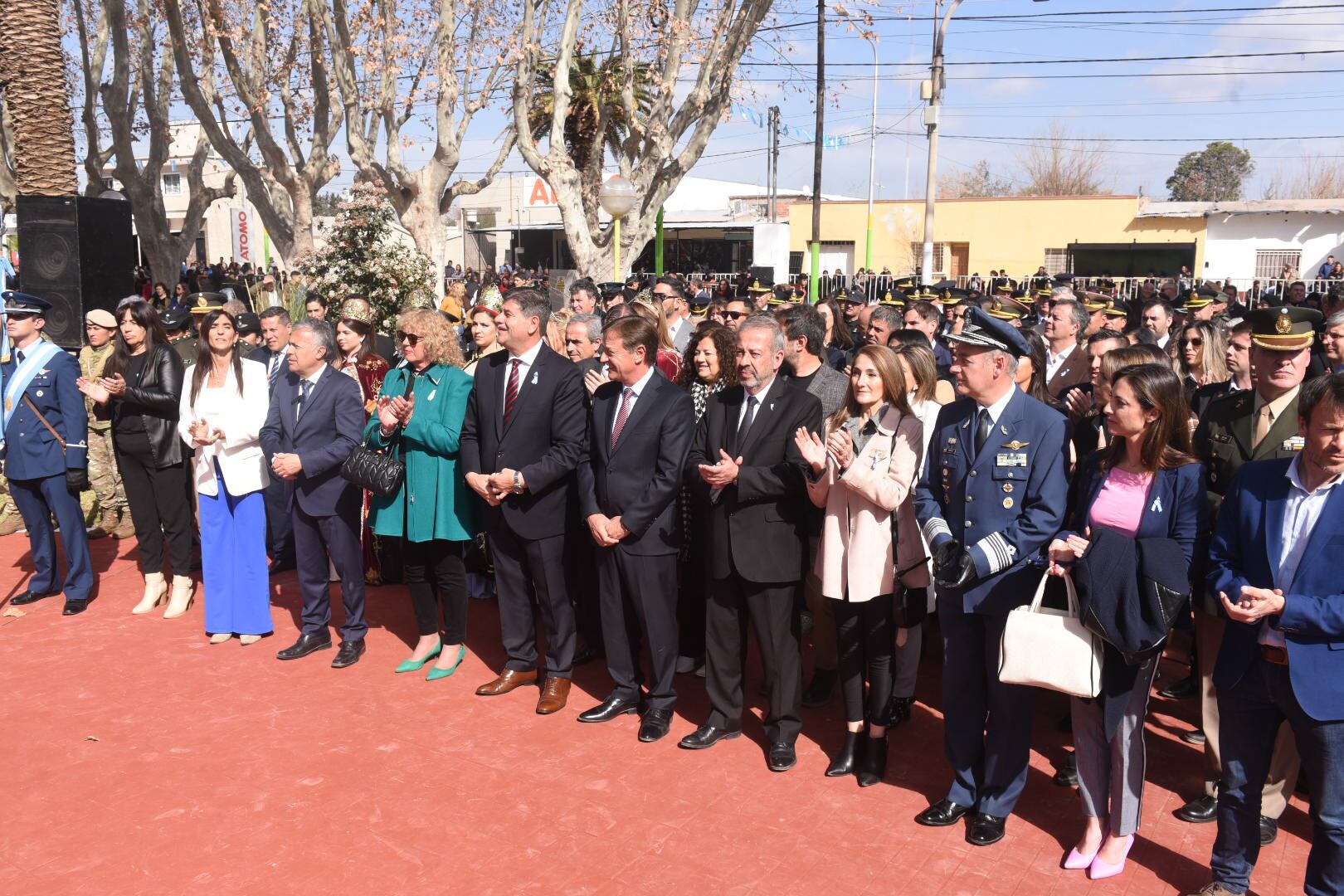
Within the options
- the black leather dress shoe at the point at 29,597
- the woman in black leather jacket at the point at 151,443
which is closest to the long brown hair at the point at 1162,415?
the woman in black leather jacket at the point at 151,443

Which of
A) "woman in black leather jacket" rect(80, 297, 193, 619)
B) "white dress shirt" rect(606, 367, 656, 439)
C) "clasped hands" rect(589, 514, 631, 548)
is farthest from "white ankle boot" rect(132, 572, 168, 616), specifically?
"white dress shirt" rect(606, 367, 656, 439)

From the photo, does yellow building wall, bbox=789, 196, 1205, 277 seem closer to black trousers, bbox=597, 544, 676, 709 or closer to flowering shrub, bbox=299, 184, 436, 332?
flowering shrub, bbox=299, 184, 436, 332

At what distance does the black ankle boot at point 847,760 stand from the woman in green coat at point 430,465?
2.32 metres

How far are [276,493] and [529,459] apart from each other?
127 inches

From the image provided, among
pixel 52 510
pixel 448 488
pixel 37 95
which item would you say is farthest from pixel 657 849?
pixel 37 95

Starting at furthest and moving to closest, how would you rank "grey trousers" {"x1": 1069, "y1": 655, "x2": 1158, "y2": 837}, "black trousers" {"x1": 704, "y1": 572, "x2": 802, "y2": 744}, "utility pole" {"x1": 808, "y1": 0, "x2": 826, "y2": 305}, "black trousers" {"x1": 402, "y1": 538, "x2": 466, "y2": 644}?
"utility pole" {"x1": 808, "y1": 0, "x2": 826, "y2": 305}, "black trousers" {"x1": 402, "y1": 538, "x2": 466, "y2": 644}, "black trousers" {"x1": 704, "y1": 572, "x2": 802, "y2": 744}, "grey trousers" {"x1": 1069, "y1": 655, "x2": 1158, "y2": 837}

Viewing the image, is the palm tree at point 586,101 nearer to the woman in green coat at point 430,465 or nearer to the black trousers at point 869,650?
the woman in green coat at point 430,465

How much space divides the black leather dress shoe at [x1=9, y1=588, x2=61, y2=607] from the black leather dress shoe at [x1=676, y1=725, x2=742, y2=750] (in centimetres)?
509

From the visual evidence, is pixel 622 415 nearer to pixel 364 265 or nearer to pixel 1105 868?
pixel 1105 868

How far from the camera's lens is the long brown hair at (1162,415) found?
385 centimetres

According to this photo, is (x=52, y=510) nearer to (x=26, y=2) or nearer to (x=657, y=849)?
(x=657, y=849)

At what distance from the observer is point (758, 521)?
484 cm

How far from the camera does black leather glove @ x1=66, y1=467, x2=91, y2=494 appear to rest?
23.3 feet

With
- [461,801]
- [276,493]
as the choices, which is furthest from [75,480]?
[461,801]
